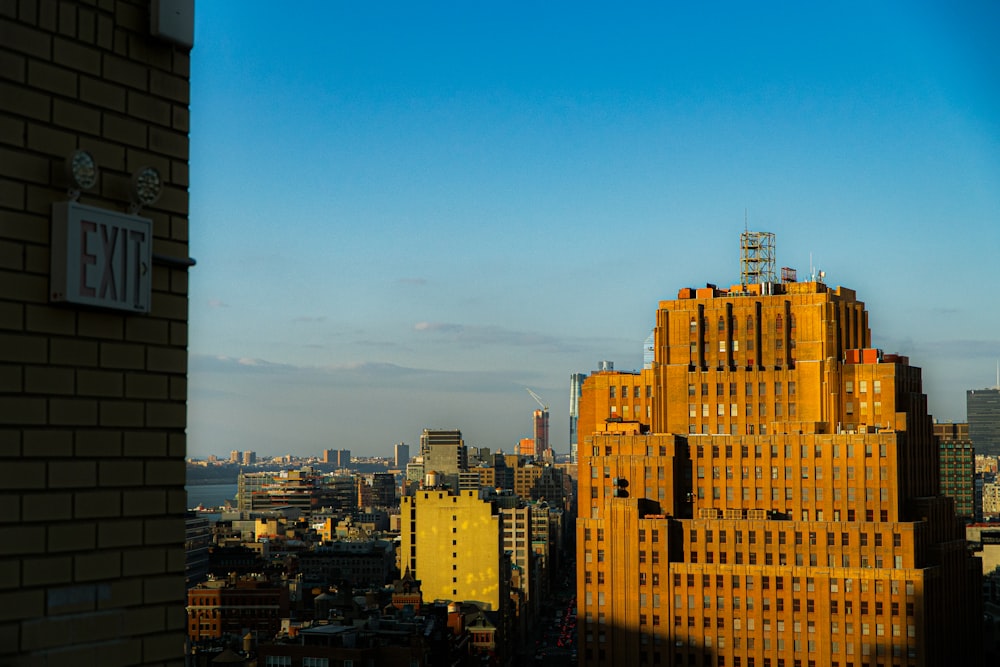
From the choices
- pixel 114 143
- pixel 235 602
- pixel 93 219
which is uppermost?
pixel 114 143

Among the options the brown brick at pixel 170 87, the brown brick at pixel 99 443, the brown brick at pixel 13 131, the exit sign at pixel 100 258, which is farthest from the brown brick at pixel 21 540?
the brown brick at pixel 170 87

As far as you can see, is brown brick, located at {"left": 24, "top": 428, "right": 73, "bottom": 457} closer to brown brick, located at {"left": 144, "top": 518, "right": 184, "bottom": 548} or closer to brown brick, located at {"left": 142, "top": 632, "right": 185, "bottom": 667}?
brown brick, located at {"left": 144, "top": 518, "right": 184, "bottom": 548}

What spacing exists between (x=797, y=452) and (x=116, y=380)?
91670 millimetres

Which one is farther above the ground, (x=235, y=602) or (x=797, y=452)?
(x=797, y=452)

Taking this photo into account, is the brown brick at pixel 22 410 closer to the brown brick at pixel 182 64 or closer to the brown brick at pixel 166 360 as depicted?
the brown brick at pixel 166 360

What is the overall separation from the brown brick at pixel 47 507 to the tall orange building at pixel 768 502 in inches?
3544

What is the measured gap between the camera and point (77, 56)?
17.0 m

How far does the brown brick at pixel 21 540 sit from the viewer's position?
15414mm

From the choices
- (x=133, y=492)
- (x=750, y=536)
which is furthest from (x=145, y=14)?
(x=750, y=536)

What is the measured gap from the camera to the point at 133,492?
56.7 feet

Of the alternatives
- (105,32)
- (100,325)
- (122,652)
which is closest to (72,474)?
(100,325)

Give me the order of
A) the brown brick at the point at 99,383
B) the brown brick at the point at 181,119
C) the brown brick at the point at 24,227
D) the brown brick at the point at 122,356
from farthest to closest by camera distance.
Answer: the brown brick at the point at 181,119
the brown brick at the point at 122,356
the brown brick at the point at 99,383
the brown brick at the point at 24,227

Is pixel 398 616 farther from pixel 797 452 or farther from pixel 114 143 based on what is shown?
pixel 114 143

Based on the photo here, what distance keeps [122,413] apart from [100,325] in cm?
123
